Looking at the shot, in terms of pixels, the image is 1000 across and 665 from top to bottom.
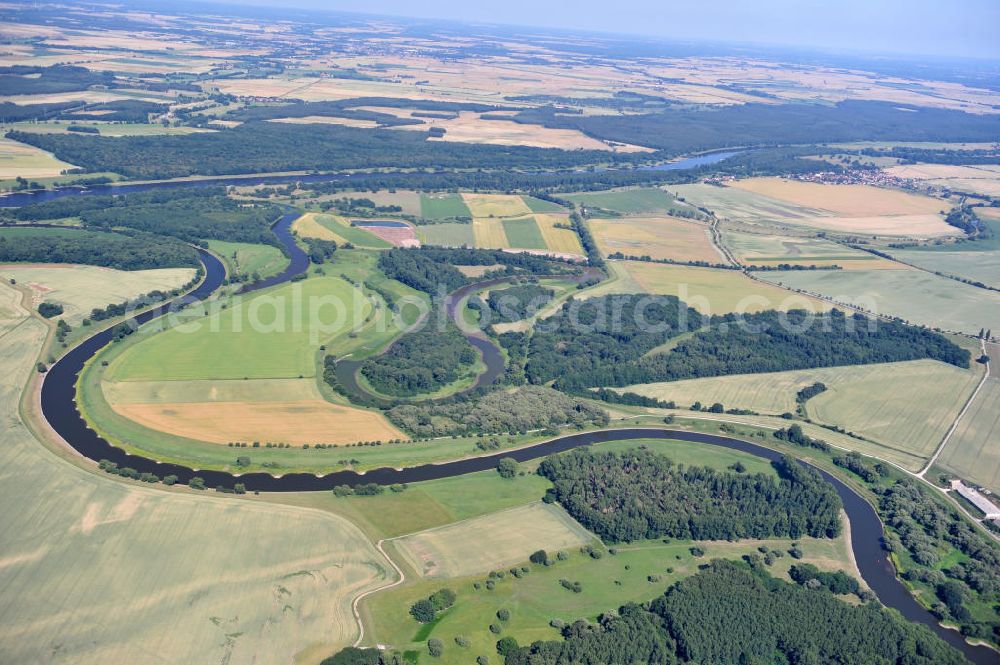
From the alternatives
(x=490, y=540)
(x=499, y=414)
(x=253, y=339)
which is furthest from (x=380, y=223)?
(x=490, y=540)

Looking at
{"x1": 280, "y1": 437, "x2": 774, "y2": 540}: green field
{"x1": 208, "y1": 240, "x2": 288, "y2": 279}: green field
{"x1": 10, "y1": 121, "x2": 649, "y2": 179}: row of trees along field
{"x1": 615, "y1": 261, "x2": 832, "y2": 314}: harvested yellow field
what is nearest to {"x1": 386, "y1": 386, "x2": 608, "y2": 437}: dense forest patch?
{"x1": 280, "y1": 437, "x2": 774, "y2": 540}: green field

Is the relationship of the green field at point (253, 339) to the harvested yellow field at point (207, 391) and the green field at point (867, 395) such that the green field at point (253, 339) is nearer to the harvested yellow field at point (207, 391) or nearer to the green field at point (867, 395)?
the harvested yellow field at point (207, 391)

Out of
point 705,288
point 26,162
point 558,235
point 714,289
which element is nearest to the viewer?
point 714,289

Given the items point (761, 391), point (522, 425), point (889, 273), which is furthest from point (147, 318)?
point (889, 273)

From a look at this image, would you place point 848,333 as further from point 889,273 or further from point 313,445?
point 313,445

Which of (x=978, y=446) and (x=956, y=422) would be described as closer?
(x=978, y=446)

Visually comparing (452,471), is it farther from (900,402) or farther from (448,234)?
(448,234)
